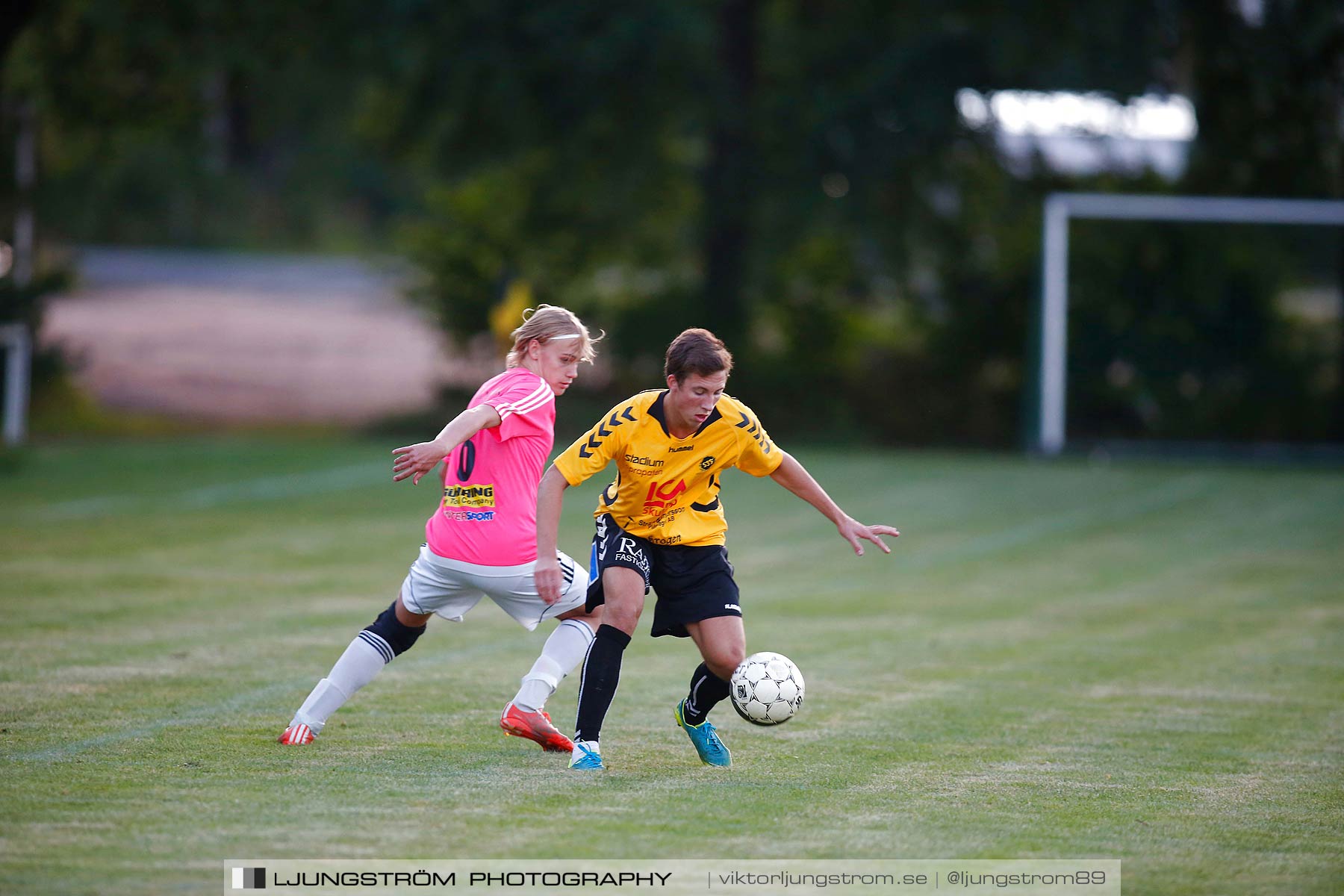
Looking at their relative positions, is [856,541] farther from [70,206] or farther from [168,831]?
[70,206]

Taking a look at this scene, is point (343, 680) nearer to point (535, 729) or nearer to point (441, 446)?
point (535, 729)

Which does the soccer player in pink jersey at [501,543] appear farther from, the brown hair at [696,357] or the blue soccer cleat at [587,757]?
the brown hair at [696,357]

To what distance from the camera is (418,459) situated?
5293 millimetres

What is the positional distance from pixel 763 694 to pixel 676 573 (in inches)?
22.2

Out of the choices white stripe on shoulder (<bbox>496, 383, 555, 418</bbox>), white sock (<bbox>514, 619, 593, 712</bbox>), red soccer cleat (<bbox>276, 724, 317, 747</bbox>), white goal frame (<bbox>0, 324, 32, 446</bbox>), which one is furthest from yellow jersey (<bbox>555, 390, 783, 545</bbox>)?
white goal frame (<bbox>0, 324, 32, 446</bbox>)

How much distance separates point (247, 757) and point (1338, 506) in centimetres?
1459

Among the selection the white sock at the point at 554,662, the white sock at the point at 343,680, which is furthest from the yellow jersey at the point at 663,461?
the white sock at the point at 343,680

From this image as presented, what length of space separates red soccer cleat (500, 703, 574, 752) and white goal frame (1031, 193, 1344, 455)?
1662cm

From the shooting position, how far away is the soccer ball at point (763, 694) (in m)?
5.67

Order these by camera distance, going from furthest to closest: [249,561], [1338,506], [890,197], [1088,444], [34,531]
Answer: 1. [890,197]
2. [1088,444]
3. [1338,506]
4. [34,531]
5. [249,561]

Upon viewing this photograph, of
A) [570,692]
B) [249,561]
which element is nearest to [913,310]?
[249,561]

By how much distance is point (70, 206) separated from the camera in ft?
88.8

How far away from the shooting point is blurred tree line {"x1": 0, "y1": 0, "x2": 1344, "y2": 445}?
71.8ft

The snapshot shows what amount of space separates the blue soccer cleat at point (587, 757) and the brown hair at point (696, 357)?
141 centimetres
